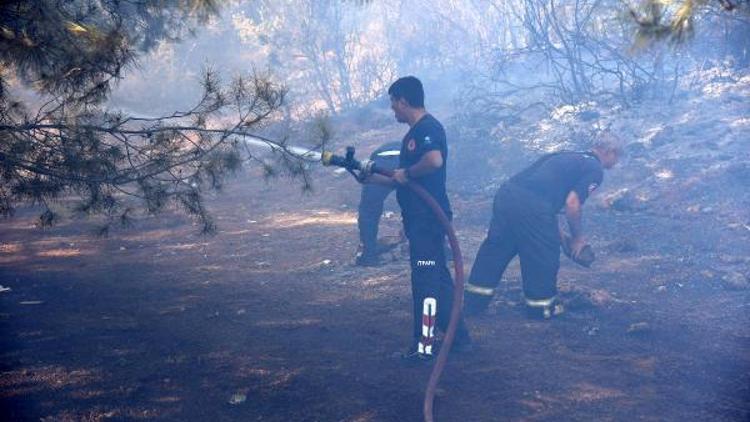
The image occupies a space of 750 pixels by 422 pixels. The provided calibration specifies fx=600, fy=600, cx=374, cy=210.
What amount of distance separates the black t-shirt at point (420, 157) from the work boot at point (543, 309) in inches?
57.4

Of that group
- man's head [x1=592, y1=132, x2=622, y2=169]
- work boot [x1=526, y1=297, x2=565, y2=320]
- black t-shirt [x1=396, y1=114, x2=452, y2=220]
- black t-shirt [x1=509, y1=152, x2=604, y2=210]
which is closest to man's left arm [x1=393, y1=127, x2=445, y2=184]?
black t-shirt [x1=396, y1=114, x2=452, y2=220]

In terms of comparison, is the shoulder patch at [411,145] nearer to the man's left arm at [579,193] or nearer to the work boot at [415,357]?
the work boot at [415,357]

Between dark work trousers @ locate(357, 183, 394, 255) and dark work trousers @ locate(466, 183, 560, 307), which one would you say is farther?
dark work trousers @ locate(357, 183, 394, 255)

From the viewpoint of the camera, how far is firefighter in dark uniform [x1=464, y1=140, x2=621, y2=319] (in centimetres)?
550

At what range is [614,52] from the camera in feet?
42.2

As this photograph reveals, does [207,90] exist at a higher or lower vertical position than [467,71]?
lower

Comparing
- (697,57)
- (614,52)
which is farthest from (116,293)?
(697,57)

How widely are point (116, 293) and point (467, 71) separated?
15246mm

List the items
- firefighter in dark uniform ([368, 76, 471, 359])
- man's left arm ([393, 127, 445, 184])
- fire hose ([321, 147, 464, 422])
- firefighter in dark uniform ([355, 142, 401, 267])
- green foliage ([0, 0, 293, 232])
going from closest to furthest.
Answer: green foliage ([0, 0, 293, 232]) < fire hose ([321, 147, 464, 422]) < man's left arm ([393, 127, 445, 184]) < firefighter in dark uniform ([368, 76, 471, 359]) < firefighter in dark uniform ([355, 142, 401, 267])

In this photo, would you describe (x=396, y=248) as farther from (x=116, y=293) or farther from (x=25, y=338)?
(x=25, y=338)

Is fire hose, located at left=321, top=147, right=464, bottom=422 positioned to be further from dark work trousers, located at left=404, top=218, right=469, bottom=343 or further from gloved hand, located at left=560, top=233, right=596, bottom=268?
gloved hand, located at left=560, top=233, right=596, bottom=268

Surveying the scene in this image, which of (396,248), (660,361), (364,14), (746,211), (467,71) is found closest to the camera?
(660,361)

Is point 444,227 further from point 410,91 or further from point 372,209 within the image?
point 372,209

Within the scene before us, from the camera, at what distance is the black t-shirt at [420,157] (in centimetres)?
457
